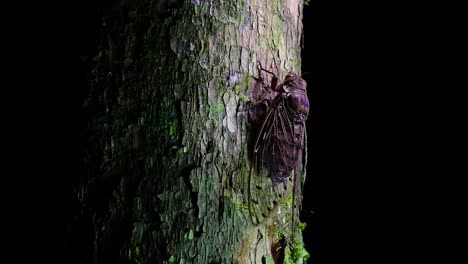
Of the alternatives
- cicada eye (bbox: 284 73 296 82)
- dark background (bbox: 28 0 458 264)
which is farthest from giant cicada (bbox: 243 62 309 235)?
dark background (bbox: 28 0 458 264)

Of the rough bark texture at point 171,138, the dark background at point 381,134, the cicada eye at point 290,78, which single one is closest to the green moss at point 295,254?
the rough bark texture at point 171,138

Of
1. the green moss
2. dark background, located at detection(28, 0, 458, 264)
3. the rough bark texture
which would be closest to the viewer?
the rough bark texture

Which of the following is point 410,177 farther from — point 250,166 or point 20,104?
point 20,104

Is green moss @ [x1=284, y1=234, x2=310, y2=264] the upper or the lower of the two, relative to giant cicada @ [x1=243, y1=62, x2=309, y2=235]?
lower

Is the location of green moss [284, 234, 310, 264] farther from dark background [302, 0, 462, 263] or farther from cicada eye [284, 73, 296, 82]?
dark background [302, 0, 462, 263]

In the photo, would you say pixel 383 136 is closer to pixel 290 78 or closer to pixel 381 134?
pixel 381 134
